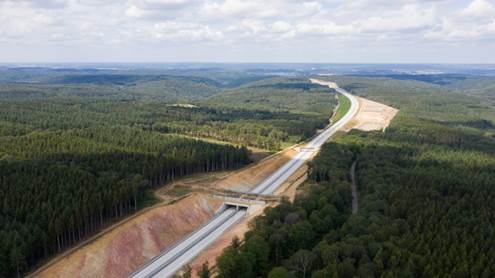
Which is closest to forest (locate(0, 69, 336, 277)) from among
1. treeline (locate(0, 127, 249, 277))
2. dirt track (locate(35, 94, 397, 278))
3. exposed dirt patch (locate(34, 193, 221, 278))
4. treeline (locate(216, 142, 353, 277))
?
treeline (locate(0, 127, 249, 277))

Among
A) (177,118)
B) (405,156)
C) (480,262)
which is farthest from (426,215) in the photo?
(177,118)

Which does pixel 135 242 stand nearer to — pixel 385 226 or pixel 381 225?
pixel 381 225

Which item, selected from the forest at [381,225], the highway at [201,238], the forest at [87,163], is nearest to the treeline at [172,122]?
the forest at [87,163]

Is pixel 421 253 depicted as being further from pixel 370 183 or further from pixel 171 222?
pixel 171 222

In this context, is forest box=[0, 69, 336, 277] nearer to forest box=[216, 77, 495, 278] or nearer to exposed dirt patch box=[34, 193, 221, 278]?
exposed dirt patch box=[34, 193, 221, 278]

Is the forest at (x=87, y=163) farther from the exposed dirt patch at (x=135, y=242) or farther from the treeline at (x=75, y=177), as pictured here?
the exposed dirt patch at (x=135, y=242)
